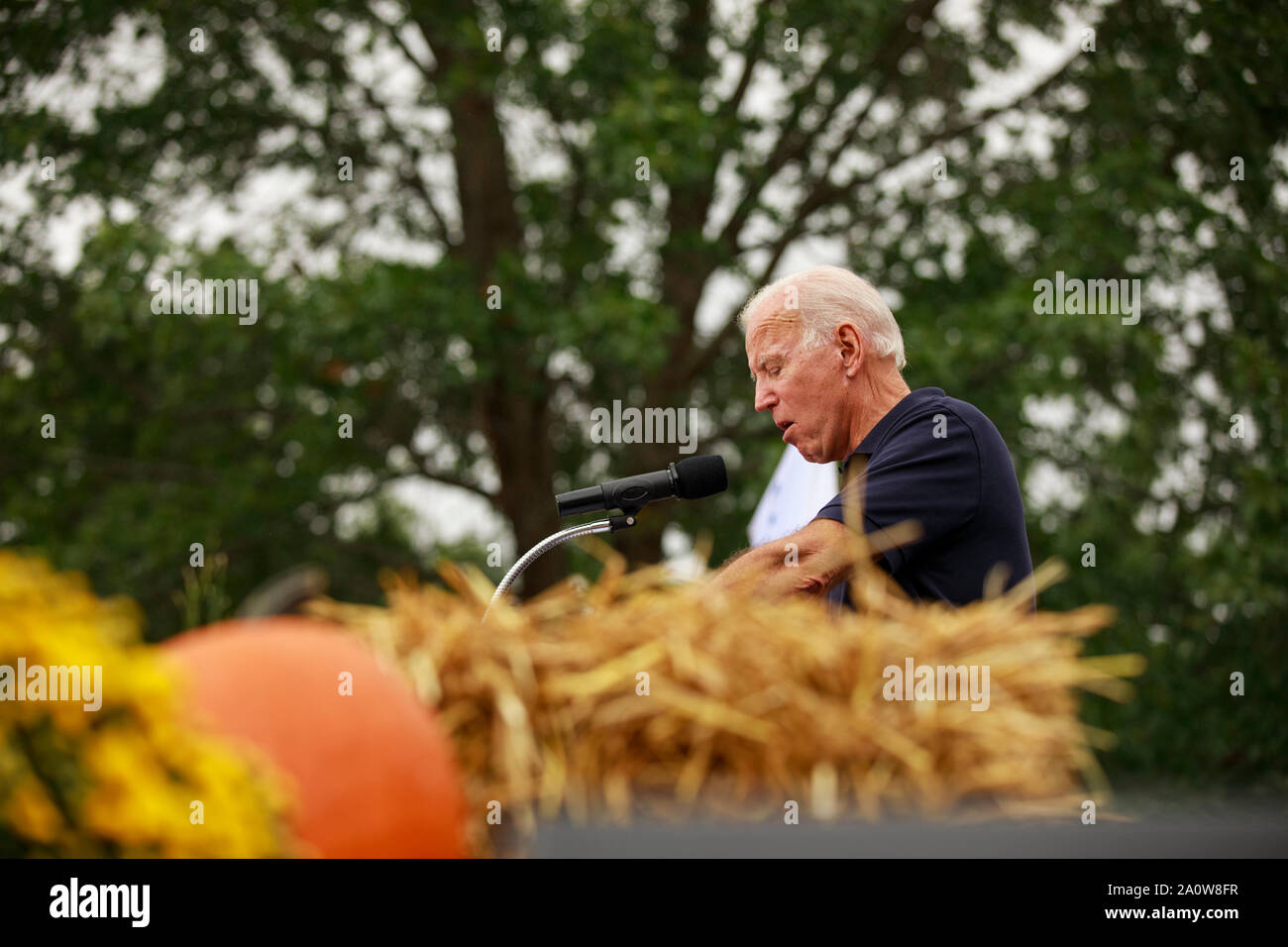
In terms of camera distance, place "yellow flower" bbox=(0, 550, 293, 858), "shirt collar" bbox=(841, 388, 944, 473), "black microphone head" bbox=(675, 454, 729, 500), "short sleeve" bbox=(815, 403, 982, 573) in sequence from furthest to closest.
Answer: "shirt collar" bbox=(841, 388, 944, 473) → "black microphone head" bbox=(675, 454, 729, 500) → "short sleeve" bbox=(815, 403, 982, 573) → "yellow flower" bbox=(0, 550, 293, 858)

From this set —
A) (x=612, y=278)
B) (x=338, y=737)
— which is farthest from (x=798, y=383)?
(x=612, y=278)

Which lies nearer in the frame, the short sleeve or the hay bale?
the hay bale

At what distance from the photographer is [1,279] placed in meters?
9.09

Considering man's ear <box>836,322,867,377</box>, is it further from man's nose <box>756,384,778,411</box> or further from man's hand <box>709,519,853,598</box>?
man's hand <box>709,519,853,598</box>

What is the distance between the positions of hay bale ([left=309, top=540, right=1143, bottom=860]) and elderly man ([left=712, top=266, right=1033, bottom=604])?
0.19 meters

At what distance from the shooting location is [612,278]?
27.5 feet

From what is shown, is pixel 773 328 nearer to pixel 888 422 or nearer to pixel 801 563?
pixel 888 422

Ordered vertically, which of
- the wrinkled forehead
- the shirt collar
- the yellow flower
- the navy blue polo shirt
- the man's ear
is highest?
the wrinkled forehead

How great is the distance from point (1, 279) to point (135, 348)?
105 cm

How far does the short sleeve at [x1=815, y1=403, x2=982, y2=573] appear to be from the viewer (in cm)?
188

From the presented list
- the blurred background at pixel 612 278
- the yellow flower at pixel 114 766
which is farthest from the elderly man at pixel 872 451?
the blurred background at pixel 612 278

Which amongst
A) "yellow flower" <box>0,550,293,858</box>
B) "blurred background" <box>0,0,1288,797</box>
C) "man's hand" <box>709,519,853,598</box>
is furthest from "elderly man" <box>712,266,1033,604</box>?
"blurred background" <box>0,0,1288,797</box>
